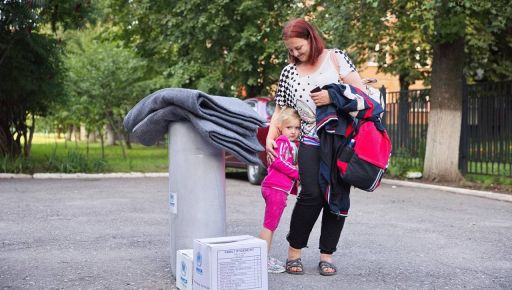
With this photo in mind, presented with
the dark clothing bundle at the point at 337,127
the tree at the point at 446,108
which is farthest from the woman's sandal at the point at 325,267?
the tree at the point at 446,108

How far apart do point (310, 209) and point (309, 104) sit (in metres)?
0.73

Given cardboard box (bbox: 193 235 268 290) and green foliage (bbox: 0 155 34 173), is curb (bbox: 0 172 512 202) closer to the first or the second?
green foliage (bbox: 0 155 34 173)

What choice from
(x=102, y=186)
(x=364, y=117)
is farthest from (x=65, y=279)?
(x=102, y=186)

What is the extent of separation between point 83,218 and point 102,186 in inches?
179

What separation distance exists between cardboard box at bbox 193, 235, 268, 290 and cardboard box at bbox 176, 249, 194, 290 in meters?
0.09

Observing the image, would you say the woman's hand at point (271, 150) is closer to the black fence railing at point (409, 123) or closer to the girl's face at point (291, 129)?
the girl's face at point (291, 129)

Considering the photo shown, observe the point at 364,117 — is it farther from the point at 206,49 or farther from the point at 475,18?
the point at 206,49

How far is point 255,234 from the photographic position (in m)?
6.92

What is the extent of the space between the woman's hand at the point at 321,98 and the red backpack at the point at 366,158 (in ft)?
0.92

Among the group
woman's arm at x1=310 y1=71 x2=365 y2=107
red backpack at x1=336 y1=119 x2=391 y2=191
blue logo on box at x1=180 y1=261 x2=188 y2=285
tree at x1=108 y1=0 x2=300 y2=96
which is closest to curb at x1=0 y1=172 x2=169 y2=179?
tree at x1=108 y1=0 x2=300 y2=96

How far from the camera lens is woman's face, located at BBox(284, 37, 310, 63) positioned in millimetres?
4746

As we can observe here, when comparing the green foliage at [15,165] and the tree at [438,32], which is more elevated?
the tree at [438,32]

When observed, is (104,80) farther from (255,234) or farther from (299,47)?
(299,47)

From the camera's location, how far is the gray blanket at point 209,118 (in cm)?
441
